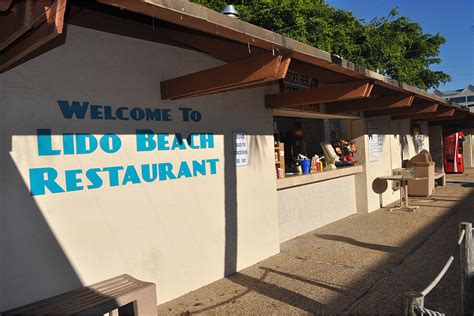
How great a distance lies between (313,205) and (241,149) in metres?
2.99

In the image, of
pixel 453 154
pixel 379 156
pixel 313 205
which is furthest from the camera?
pixel 453 154

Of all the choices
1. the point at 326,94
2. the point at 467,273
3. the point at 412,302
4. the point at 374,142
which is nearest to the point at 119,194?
the point at 412,302

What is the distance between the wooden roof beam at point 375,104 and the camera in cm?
708

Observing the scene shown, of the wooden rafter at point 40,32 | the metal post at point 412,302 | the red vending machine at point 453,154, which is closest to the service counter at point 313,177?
the metal post at point 412,302

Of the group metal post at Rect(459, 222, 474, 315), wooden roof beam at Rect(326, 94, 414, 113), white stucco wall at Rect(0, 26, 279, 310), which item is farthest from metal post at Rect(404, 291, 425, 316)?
wooden roof beam at Rect(326, 94, 414, 113)

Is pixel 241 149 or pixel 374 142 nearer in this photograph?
pixel 241 149

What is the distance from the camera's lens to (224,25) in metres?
3.02

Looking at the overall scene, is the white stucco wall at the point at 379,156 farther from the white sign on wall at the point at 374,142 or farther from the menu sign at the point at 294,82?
the menu sign at the point at 294,82

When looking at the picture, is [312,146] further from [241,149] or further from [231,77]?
[231,77]

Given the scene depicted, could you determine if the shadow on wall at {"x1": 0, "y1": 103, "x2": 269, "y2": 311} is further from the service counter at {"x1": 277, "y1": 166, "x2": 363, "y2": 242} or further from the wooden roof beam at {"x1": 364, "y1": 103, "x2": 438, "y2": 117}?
the wooden roof beam at {"x1": 364, "y1": 103, "x2": 438, "y2": 117}

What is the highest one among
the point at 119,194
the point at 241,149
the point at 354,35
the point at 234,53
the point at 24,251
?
the point at 354,35

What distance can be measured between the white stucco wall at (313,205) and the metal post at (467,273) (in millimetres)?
3834

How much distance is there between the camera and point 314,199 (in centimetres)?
775

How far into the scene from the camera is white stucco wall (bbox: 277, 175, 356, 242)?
273 inches
